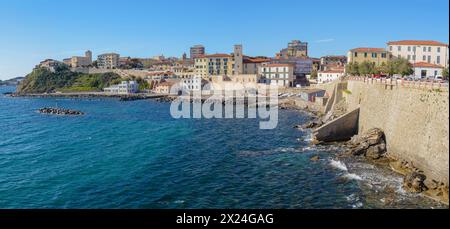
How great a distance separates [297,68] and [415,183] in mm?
91933

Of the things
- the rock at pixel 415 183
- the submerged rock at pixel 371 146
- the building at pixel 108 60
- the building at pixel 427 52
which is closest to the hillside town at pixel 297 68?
the building at pixel 427 52

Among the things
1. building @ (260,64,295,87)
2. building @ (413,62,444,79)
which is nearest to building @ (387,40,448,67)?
building @ (413,62,444,79)

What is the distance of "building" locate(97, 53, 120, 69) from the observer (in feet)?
576

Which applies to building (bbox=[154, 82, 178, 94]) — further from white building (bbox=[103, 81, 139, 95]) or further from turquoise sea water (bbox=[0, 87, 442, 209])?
turquoise sea water (bbox=[0, 87, 442, 209])

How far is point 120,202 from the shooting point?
21.8 m

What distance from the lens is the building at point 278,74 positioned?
97750 mm

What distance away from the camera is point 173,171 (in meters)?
27.9

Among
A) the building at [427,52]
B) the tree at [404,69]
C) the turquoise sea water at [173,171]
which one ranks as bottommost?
the turquoise sea water at [173,171]

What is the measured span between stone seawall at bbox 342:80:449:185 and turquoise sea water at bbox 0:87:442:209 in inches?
155

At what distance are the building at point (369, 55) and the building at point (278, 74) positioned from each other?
83.9 feet

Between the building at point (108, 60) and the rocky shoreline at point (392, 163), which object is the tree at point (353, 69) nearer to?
the rocky shoreline at point (392, 163)

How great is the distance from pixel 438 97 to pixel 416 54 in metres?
45.7
